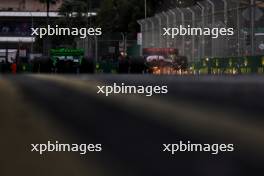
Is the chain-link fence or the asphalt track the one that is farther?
the chain-link fence

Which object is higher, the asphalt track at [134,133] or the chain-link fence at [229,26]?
the chain-link fence at [229,26]

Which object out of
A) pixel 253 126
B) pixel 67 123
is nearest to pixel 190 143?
pixel 253 126

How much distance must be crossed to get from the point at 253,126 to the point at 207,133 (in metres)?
1.45

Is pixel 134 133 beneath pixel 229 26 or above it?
beneath

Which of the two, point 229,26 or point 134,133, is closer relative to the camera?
point 134,133

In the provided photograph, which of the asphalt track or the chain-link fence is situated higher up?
A: the chain-link fence

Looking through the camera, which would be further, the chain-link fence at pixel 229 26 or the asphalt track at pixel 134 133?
the chain-link fence at pixel 229 26

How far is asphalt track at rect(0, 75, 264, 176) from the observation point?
316 inches

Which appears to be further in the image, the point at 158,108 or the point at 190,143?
the point at 158,108

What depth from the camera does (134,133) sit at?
11.2 m

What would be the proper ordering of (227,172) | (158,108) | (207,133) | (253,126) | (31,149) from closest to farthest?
1. (227,172)
2. (31,149)
3. (207,133)
4. (253,126)
5. (158,108)

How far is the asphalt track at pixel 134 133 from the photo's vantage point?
804 cm

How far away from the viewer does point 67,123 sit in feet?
40.5

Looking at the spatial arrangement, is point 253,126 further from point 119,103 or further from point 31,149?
point 119,103
